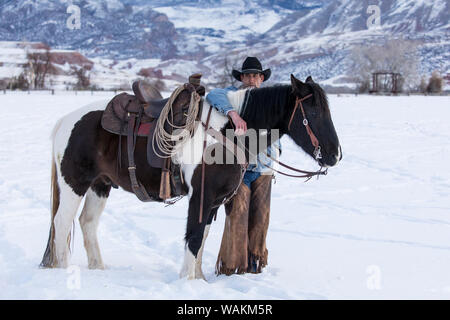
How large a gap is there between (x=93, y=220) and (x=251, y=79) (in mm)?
2116

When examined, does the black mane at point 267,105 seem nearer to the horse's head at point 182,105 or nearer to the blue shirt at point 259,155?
the blue shirt at point 259,155

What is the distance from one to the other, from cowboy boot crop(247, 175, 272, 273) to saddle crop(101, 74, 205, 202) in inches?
35.0

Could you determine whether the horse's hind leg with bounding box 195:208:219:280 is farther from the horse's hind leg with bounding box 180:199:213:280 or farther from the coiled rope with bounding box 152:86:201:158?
the coiled rope with bounding box 152:86:201:158

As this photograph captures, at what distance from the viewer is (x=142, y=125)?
4293 millimetres

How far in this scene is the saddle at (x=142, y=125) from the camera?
13.4ft

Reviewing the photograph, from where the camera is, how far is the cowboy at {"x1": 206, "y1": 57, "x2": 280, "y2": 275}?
454 centimetres

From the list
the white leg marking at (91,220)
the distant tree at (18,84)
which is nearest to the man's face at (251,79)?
the white leg marking at (91,220)

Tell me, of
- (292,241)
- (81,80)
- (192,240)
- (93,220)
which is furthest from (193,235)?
(81,80)

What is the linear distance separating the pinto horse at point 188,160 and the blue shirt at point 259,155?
0.09 meters

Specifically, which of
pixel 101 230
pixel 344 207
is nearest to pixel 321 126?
pixel 101 230

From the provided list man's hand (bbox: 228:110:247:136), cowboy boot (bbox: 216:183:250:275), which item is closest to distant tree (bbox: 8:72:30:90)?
cowboy boot (bbox: 216:183:250:275)

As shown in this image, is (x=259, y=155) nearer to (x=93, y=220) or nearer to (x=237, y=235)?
(x=237, y=235)

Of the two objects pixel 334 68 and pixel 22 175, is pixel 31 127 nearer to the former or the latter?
pixel 22 175

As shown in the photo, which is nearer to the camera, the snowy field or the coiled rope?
the snowy field
